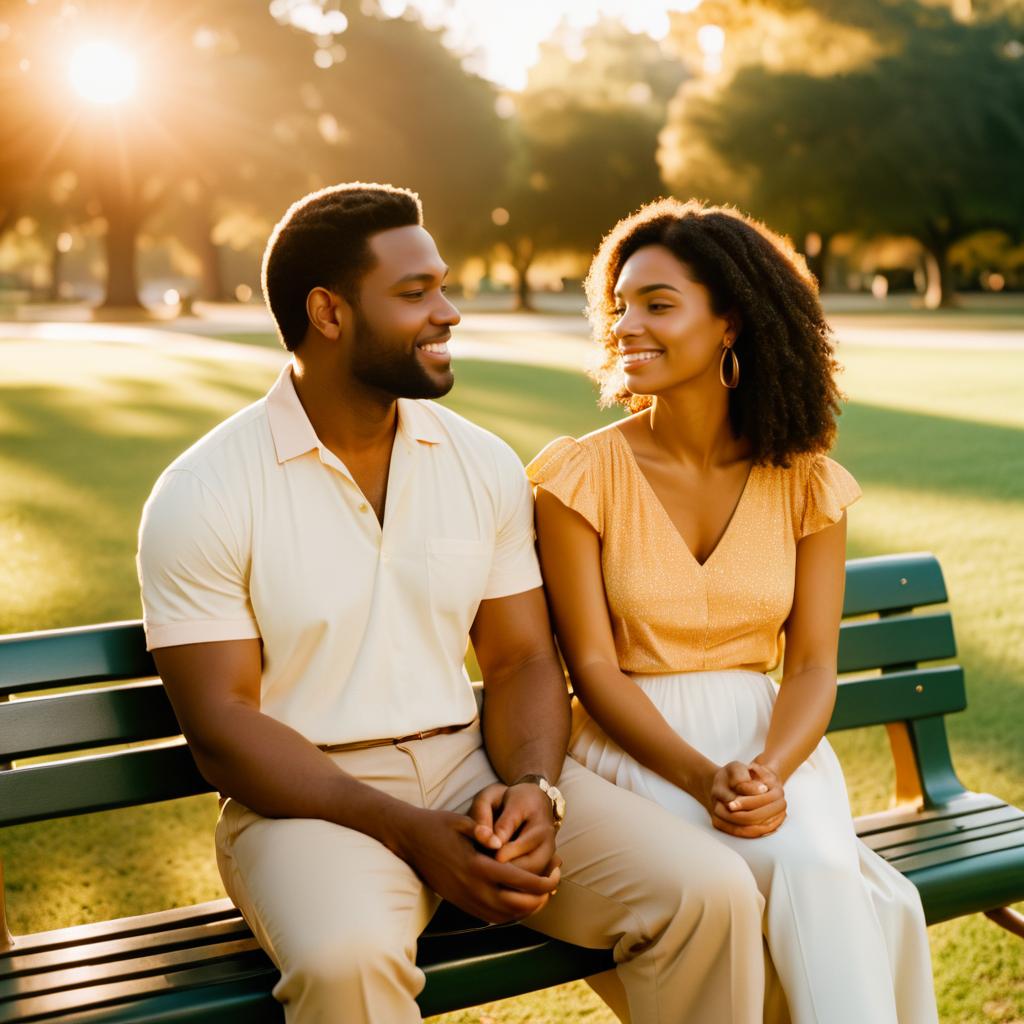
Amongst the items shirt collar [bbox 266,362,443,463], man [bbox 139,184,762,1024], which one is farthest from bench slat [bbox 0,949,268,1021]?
shirt collar [bbox 266,362,443,463]

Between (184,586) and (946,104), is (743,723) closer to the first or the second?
(184,586)

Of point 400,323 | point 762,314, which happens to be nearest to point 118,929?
point 400,323

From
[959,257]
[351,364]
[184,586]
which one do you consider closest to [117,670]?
[184,586]

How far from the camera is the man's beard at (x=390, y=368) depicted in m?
3.07

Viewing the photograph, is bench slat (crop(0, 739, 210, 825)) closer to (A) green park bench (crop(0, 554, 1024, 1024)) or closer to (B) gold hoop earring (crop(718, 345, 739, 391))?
(A) green park bench (crop(0, 554, 1024, 1024))

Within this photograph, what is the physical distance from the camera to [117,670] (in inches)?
120

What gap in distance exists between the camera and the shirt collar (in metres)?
2.98

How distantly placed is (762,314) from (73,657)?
192cm

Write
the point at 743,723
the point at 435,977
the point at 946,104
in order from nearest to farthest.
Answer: the point at 435,977
the point at 743,723
the point at 946,104

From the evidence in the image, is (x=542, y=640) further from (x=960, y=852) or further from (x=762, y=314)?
(x=960, y=852)

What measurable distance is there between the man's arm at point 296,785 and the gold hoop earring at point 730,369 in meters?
1.43

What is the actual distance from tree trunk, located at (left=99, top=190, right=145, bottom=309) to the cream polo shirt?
149 ft

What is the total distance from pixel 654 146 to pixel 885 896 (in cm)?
5577

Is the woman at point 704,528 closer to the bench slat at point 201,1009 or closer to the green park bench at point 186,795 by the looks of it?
the green park bench at point 186,795
